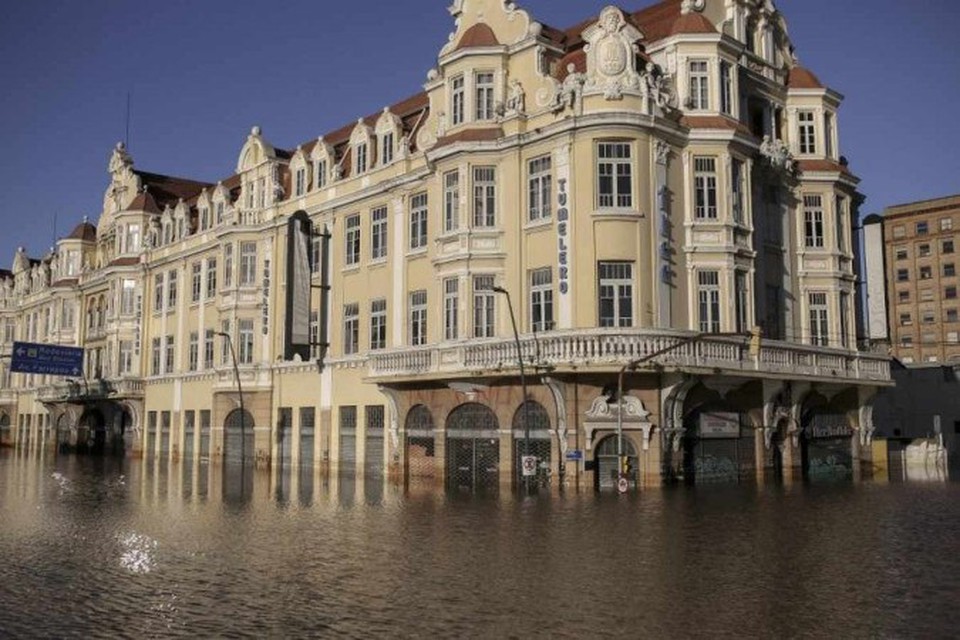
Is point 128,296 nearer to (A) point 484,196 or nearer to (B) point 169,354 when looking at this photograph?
(B) point 169,354

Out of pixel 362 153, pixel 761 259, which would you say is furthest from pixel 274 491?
pixel 761 259

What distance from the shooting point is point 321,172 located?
2095 inches

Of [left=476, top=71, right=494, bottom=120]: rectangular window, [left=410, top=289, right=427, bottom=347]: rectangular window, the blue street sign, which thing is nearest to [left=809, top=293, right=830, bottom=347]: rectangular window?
[left=476, top=71, right=494, bottom=120]: rectangular window

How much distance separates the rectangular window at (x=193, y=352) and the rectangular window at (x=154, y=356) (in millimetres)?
5328

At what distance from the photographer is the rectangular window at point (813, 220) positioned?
45125 mm

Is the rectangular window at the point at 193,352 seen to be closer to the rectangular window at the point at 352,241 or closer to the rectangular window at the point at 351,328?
the rectangular window at the point at 351,328

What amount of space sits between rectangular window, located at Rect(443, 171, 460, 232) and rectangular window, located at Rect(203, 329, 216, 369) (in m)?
25.0

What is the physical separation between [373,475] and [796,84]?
2821 centimetres

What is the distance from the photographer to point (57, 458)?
67.2 m

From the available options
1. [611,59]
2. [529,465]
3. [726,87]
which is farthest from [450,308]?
[726,87]

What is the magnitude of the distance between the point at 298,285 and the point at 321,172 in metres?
7.20

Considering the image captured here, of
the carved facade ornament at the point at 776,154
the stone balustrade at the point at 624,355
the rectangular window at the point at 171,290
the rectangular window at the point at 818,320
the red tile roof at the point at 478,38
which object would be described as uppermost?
the red tile roof at the point at 478,38

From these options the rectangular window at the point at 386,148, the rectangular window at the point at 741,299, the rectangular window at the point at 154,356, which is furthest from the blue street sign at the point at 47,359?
the rectangular window at the point at 741,299

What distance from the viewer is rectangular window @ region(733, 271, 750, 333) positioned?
39250 millimetres
